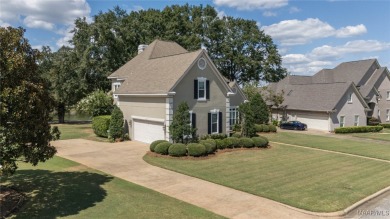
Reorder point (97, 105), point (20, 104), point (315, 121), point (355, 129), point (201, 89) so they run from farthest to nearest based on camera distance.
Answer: point (315, 121) < point (355, 129) < point (97, 105) < point (201, 89) < point (20, 104)

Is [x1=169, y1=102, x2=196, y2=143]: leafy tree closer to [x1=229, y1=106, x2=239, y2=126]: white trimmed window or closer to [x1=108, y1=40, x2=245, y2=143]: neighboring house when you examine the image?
[x1=108, y1=40, x2=245, y2=143]: neighboring house

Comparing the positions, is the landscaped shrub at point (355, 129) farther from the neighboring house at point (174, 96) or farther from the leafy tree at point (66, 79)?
the leafy tree at point (66, 79)

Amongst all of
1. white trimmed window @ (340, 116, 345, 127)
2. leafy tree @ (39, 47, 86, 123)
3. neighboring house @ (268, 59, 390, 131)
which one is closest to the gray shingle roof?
leafy tree @ (39, 47, 86, 123)

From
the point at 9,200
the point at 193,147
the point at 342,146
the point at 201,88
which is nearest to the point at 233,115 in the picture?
the point at 201,88

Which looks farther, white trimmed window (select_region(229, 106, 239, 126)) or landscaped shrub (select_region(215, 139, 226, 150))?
white trimmed window (select_region(229, 106, 239, 126))

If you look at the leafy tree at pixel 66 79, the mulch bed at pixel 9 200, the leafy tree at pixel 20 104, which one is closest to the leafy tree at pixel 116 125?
the mulch bed at pixel 9 200

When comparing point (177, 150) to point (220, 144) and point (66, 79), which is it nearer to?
point (220, 144)
